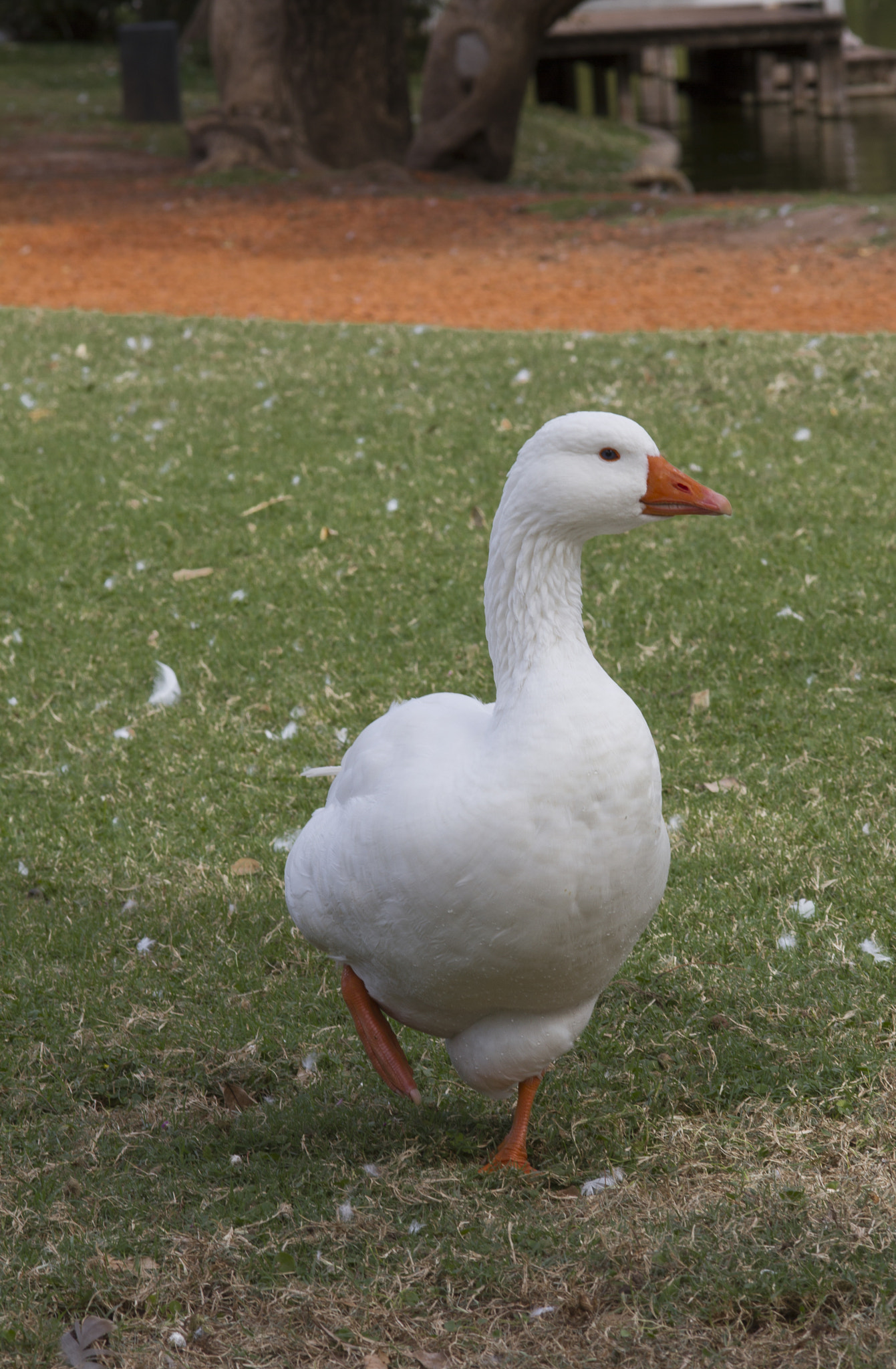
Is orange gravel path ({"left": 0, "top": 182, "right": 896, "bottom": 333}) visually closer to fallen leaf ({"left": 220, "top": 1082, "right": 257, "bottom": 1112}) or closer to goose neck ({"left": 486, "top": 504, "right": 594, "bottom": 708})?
goose neck ({"left": 486, "top": 504, "right": 594, "bottom": 708})

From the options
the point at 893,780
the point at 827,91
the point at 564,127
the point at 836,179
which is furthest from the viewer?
the point at 827,91

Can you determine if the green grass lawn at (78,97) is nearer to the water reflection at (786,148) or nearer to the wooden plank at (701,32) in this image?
the wooden plank at (701,32)

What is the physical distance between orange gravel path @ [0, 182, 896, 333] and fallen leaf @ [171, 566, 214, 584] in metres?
4.78

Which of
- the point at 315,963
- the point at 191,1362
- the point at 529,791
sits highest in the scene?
the point at 529,791

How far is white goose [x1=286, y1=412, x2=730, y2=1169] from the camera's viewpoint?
2.58 meters

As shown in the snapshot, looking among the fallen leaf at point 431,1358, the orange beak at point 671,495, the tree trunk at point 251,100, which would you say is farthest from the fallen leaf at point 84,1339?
the tree trunk at point 251,100

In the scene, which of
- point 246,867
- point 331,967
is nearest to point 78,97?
point 246,867

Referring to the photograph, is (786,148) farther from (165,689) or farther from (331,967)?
(331,967)

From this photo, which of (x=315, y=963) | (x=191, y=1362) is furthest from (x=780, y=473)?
(x=191, y=1362)

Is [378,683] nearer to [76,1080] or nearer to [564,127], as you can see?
[76,1080]

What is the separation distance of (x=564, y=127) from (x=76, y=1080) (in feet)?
75.7

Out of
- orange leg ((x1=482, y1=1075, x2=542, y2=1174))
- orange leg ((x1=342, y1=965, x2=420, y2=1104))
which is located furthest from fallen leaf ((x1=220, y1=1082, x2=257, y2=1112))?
orange leg ((x1=482, y1=1075, x2=542, y2=1174))

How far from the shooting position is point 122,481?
7.32 meters

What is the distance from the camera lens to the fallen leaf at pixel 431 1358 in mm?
2498
